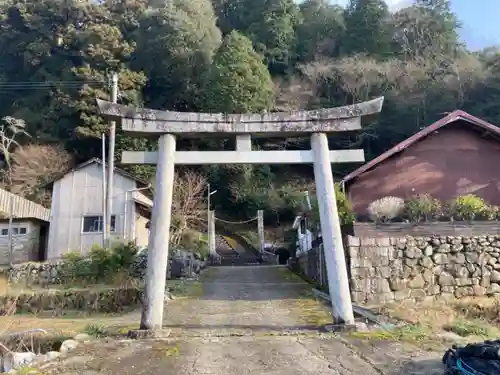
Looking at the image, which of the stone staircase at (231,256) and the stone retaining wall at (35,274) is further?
the stone staircase at (231,256)

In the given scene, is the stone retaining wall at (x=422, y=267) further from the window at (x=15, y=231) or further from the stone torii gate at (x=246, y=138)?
the window at (x=15, y=231)

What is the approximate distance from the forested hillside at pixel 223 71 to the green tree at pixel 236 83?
0.10m

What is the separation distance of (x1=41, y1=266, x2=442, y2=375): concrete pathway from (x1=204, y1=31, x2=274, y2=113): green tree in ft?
105

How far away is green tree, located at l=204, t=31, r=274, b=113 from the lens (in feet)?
134

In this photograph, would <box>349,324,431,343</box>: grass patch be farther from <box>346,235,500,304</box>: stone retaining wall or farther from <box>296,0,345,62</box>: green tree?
<box>296,0,345,62</box>: green tree

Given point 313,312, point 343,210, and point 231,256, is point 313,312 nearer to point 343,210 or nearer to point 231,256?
point 343,210

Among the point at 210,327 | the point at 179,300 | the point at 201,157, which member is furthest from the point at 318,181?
the point at 179,300

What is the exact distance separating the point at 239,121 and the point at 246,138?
380 mm

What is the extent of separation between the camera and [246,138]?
32.4 ft

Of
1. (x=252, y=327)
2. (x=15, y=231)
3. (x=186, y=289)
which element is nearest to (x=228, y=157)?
(x=252, y=327)

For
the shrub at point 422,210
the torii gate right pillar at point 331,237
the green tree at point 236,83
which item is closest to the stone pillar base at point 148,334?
the torii gate right pillar at point 331,237

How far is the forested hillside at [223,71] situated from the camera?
37.6m

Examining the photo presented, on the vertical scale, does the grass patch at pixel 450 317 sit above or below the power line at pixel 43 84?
below

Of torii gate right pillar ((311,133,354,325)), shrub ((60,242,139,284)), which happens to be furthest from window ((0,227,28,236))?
torii gate right pillar ((311,133,354,325))
